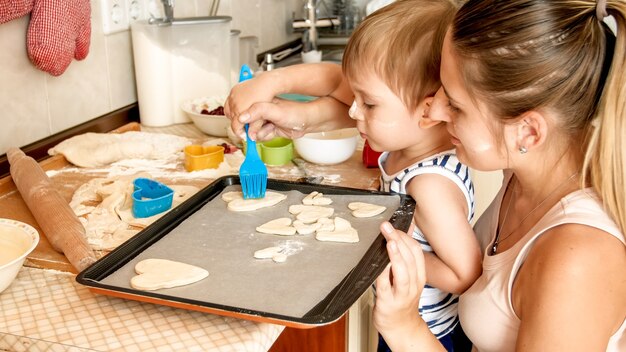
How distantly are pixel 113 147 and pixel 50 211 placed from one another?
397 mm

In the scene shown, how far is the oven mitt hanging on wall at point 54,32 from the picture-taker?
1.34 metres

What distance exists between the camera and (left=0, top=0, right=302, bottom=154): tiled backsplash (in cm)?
135

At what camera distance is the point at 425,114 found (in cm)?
103

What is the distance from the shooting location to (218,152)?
1445mm

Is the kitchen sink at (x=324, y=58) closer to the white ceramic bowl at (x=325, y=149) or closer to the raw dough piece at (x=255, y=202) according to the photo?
the white ceramic bowl at (x=325, y=149)

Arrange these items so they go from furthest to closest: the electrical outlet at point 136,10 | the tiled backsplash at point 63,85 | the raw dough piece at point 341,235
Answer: the electrical outlet at point 136,10 < the tiled backsplash at point 63,85 < the raw dough piece at point 341,235

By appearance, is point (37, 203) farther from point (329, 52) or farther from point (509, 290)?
point (329, 52)

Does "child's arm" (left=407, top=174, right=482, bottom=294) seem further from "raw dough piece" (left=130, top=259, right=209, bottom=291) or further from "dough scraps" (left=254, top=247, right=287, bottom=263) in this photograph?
"raw dough piece" (left=130, top=259, right=209, bottom=291)

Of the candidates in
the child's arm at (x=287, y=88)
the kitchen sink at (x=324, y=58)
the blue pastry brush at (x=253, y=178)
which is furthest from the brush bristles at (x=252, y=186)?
the kitchen sink at (x=324, y=58)

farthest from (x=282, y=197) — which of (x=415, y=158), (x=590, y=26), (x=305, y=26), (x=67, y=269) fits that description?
(x=305, y=26)

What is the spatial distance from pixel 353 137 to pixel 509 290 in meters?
0.67

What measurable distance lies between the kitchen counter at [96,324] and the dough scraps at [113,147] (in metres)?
0.49

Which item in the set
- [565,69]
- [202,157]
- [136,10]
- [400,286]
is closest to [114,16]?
[136,10]

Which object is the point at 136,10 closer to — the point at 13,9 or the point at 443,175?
the point at 13,9
